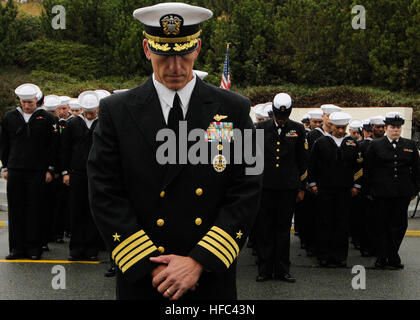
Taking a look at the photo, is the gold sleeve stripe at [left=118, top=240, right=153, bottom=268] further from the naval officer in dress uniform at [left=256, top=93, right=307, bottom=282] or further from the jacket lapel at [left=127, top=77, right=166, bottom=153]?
A: the naval officer in dress uniform at [left=256, top=93, right=307, bottom=282]

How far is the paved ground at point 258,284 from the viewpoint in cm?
583

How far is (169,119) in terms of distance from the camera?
257 cm

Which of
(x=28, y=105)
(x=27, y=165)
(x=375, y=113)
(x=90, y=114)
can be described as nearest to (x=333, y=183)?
(x=90, y=114)

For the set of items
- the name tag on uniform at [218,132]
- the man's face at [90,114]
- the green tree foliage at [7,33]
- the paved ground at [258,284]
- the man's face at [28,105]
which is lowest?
the paved ground at [258,284]

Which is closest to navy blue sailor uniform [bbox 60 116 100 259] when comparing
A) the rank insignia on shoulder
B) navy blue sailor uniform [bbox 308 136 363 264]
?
navy blue sailor uniform [bbox 308 136 363 264]

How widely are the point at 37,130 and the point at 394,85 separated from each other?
55.0ft

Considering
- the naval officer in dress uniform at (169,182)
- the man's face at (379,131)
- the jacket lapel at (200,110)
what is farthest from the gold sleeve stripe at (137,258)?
the man's face at (379,131)

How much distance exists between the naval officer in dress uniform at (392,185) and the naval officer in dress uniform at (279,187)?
1.23 metres

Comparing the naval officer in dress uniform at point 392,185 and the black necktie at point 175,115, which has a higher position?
the black necktie at point 175,115

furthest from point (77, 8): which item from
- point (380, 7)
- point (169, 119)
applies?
point (169, 119)

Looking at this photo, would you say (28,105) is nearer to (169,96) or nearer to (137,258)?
(169,96)

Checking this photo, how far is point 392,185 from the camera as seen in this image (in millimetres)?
7180

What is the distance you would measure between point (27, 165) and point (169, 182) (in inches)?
204

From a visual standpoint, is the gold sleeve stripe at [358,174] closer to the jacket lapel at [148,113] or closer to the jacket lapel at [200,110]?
the jacket lapel at [200,110]
